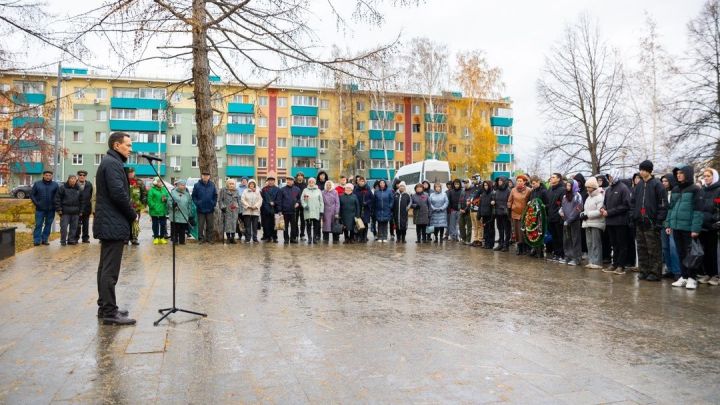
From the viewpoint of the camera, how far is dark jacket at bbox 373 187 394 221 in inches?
626

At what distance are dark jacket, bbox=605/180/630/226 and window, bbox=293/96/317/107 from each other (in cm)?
5437

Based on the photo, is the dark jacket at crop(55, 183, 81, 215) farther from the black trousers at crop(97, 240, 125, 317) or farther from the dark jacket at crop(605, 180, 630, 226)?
the dark jacket at crop(605, 180, 630, 226)

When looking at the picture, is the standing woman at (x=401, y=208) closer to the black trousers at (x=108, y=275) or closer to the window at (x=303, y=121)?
the black trousers at (x=108, y=275)

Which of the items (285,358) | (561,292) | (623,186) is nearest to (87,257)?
(285,358)

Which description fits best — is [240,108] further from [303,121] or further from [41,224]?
[41,224]

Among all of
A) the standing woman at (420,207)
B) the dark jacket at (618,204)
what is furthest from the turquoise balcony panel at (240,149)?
the dark jacket at (618,204)

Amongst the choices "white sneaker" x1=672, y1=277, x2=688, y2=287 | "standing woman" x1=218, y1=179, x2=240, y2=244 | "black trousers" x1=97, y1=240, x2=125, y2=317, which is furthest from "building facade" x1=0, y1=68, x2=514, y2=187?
"black trousers" x1=97, y1=240, x2=125, y2=317

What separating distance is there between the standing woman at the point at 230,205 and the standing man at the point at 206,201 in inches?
9.5

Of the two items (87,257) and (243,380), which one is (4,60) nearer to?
(87,257)

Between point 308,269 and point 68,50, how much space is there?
565cm

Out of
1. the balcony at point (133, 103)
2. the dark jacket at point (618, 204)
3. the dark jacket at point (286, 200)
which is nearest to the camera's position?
the dark jacket at point (618, 204)

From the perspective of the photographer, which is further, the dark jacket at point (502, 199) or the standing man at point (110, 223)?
the dark jacket at point (502, 199)

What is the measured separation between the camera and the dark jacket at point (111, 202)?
18.7 feet

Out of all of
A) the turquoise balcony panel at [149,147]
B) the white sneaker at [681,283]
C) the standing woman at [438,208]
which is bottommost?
the white sneaker at [681,283]
